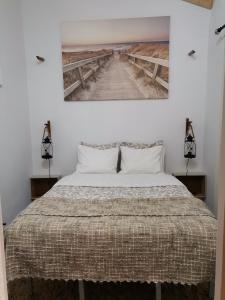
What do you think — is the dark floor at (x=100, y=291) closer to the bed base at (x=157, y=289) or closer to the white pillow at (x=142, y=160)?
the bed base at (x=157, y=289)

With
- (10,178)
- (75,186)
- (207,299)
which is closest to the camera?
(207,299)

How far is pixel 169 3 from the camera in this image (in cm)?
312

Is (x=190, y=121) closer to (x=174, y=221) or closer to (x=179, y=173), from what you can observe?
(x=179, y=173)

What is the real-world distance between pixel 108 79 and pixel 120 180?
1.40 m

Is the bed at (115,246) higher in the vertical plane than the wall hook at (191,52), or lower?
lower

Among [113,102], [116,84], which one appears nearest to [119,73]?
[116,84]

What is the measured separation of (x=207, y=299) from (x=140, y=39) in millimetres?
2846

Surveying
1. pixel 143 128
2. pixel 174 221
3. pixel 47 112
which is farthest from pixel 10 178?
pixel 174 221

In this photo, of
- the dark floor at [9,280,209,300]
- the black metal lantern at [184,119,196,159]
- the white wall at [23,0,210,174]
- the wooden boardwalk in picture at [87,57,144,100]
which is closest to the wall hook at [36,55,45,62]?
the white wall at [23,0,210,174]

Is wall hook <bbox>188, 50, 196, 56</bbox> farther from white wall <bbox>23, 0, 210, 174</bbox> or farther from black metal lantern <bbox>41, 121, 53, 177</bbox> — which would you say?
black metal lantern <bbox>41, 121, 53, 177</bbox>

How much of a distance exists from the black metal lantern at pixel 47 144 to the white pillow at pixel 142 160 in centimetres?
103

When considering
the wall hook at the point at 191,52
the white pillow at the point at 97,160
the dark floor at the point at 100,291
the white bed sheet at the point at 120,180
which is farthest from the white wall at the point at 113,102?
the dark floor at the point at 100,291

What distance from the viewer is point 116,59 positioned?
10.8 feet

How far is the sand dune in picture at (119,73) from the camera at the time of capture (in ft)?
10.6
